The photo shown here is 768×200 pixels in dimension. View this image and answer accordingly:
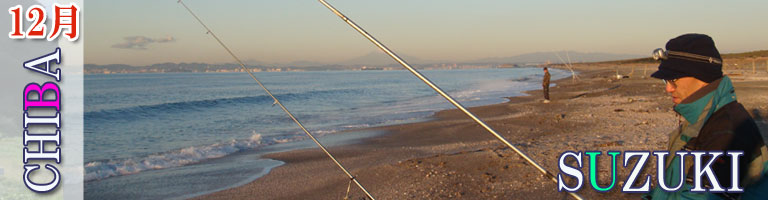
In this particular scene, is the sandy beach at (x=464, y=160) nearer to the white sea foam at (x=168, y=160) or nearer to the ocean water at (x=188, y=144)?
the ocean water at (x=188, y=144)

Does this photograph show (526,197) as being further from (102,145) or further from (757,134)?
(102,145)

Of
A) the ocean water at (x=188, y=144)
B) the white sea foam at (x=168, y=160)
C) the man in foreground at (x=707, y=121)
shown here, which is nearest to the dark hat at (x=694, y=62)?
the man in foreground at (x=707, y=121)

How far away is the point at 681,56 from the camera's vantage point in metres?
1.72

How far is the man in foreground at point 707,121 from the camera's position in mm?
1538

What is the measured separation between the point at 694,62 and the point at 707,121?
21 cm

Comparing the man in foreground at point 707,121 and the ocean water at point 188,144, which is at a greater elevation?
the man in foreground at point 707,121

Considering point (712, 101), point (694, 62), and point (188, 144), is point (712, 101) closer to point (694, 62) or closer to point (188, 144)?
point (694, 62)

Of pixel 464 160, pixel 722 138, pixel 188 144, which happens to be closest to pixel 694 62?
pixel 722 138

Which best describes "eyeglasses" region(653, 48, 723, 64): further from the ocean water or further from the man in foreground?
the ocean water

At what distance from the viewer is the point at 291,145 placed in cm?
1159

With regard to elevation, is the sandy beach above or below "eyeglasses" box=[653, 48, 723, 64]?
below

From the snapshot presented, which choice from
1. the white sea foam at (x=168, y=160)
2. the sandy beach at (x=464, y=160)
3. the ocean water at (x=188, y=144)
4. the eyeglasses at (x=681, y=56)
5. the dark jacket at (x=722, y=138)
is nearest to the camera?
the dark jacket at (x=722, y=138)

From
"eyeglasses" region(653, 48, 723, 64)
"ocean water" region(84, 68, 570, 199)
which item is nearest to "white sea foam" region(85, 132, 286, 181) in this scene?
"ocean water" region(84, 68, 570, 199)

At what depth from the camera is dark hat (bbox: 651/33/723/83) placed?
1.68 meters
